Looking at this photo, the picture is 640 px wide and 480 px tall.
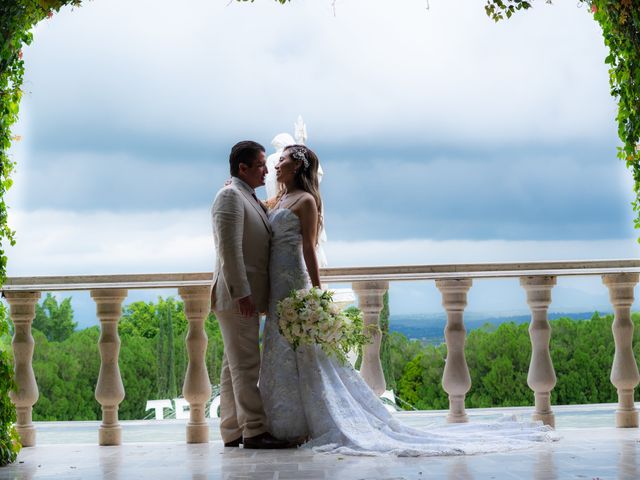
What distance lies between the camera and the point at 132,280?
5.71 metres

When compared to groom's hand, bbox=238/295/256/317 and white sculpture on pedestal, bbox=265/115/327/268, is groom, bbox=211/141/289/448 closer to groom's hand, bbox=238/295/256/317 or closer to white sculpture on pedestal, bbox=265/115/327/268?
groom's hand, bbox=238/295/256/317

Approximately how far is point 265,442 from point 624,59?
2932mm

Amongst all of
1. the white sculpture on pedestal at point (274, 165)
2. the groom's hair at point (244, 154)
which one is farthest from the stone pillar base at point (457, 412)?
the white sculpture on pedestal at point (274, 165)

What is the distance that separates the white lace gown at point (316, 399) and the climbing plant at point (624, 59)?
1505 mm

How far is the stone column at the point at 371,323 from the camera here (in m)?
5.78

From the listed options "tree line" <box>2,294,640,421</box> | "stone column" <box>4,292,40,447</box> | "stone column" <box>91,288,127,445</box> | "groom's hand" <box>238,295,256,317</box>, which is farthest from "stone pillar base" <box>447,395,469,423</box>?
"tree line" <box>2,294,640,421</box>

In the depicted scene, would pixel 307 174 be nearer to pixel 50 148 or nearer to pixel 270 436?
pixel 270 436

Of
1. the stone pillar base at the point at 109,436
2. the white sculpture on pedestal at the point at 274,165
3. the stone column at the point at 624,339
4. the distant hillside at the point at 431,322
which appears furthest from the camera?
the distant hillside at the point at 431,322

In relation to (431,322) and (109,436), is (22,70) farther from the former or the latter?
(431,322)

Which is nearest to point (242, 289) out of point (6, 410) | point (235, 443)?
point (235, 443)

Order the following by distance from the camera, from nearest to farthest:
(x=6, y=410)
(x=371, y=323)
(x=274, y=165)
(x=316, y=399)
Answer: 1. (x=6, y=410)
2. (x=316, y=399)
3. (x=371, y=323)
4. (x=274, y=165)

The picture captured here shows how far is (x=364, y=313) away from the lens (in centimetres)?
580

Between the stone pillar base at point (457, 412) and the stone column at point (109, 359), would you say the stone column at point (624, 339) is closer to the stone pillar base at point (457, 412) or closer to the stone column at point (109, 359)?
the stone pillar base at point (457, 412)

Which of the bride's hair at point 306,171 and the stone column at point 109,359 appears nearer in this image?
the bride's hair at point 306,171
